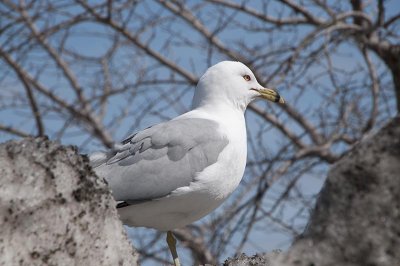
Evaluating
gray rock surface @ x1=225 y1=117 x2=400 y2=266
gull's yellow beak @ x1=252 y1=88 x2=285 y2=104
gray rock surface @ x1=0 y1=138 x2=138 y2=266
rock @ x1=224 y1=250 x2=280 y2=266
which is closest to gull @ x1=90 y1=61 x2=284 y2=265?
gull's yellow beak @ x1=252 y1=88 x2=285 y2=104

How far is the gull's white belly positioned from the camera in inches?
140

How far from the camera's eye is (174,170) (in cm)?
366

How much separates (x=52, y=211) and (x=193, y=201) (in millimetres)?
1790

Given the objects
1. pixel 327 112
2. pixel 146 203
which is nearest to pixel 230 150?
pixel 146 203

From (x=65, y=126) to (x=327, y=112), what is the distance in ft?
8.79

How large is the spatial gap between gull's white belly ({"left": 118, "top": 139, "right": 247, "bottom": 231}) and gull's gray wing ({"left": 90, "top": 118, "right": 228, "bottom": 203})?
0.04 meters

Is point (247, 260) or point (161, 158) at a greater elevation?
point (161, 158)

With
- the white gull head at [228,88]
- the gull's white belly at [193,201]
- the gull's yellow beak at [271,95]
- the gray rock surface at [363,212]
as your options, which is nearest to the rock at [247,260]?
the gull's white belly at [193,201]

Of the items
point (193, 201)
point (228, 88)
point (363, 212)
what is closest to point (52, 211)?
point (363, 212)

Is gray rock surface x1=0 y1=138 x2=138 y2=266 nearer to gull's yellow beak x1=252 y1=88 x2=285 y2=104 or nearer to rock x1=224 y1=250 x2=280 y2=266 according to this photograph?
rock x1=224 y1=250 x2=280 y2=266

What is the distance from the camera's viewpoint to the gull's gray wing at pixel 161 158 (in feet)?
11.8

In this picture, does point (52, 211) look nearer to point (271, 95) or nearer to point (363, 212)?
point (363, 212)

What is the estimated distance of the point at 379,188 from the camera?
58.1 inches

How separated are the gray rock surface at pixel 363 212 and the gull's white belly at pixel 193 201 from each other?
206cm
